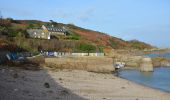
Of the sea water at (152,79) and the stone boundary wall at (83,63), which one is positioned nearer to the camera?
the sea water at (152,79)

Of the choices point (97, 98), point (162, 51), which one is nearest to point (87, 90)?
point (97, 98)

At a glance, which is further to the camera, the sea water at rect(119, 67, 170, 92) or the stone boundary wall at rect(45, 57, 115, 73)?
the stone boundary wall at rect(45, 57, 115, 73)

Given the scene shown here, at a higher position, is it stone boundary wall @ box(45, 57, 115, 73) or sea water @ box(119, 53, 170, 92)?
stone boundary wall @ box(45, 57, 115, 73)

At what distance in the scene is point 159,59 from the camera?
65562mm

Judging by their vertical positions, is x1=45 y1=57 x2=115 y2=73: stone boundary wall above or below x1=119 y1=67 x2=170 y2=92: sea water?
above

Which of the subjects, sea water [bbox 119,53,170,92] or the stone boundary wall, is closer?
sea water [bbox 119,53,170,92]

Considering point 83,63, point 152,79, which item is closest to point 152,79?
point 152,79

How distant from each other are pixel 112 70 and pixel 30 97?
27493 millimetres

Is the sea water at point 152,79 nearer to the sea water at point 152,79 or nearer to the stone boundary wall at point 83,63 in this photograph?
the sea water at point 152,79

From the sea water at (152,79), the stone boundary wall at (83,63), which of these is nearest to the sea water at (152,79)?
the sea water at (152,79)

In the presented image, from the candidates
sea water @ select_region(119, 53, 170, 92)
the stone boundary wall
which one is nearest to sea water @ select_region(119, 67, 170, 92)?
sea water @ select_region(119, 53, 170, 92)

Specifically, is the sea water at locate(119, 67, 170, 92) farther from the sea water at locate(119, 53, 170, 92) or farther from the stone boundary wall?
the stone boundary wall

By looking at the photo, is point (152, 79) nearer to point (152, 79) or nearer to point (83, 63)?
point (152, 79)

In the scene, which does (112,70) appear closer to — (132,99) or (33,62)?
(33,62)
